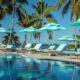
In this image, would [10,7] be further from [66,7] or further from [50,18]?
[66,7]

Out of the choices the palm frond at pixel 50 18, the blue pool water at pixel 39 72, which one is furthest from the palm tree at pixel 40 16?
the blue pool water at pixel 39 72

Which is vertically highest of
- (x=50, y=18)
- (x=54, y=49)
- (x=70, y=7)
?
(x=70, y=7)

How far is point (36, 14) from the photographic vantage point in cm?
3975

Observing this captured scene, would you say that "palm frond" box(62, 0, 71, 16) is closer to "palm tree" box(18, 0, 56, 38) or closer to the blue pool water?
"palm tree" box(18, 0, 56, 38)

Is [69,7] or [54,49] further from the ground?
[69,7]

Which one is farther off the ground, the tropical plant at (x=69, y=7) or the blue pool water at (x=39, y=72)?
the tropical plant at (x=69, y=7)

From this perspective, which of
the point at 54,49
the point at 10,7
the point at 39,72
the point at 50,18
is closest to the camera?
the point at 39,72

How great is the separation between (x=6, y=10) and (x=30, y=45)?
29.9 ft

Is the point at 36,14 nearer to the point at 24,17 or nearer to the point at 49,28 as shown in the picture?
the point at 24,17

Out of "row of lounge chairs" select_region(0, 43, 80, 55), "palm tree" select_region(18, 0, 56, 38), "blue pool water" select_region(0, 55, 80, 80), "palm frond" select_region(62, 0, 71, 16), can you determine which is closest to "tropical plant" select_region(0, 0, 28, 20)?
"palm tree" select_region(18, 0, 56, 38)

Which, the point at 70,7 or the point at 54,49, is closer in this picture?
the point at 54,49

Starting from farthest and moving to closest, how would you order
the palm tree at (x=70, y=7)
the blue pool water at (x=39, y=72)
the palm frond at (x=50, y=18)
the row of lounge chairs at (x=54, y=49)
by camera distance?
the palm frond at (x=50, y=18), the palm tree at (x=70, y=7), the row of lounge chairs at (x=54, y=49), the blue pool water at (x=39, y=72)

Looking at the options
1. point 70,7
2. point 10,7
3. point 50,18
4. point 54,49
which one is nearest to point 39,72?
point 54,49

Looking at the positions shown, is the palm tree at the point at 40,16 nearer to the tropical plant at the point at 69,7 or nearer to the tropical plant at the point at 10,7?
the tropical plant at the point at 10,7
